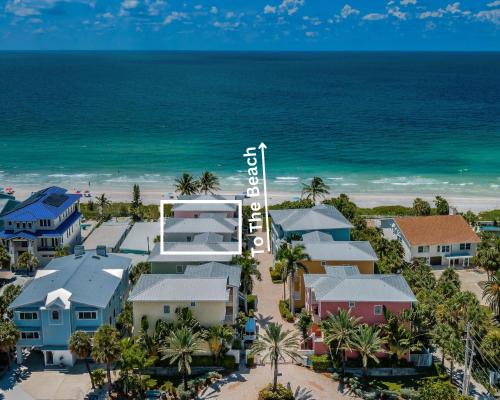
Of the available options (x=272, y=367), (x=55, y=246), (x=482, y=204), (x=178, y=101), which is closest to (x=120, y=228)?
(x=55, y=246)

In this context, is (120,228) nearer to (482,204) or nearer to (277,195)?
(277,195)

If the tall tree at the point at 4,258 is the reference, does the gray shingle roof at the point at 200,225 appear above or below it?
above

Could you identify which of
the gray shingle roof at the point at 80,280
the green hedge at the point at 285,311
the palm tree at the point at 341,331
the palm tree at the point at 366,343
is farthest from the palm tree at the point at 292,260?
the gray shingle roof at the point at 80,280

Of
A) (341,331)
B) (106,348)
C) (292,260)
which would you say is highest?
(292,260)

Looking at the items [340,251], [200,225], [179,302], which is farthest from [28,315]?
[340,251]

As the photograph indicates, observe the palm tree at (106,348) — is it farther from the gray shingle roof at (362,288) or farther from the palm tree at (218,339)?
the gray shingle roof at (362,288)

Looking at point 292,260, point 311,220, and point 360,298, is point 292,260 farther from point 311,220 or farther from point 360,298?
point 311,220
